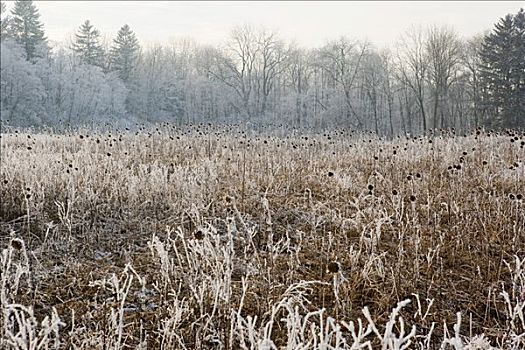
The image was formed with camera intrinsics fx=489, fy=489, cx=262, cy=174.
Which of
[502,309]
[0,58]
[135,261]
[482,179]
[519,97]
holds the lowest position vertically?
[502,309]

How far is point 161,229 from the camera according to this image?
495 cm

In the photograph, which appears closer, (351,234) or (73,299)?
(73,299)

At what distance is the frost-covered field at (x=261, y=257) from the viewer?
2490 mm

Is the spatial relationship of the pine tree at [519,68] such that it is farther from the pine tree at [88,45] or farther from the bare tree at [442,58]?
the pine tree at [88,45]

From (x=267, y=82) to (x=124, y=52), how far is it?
16.3 m

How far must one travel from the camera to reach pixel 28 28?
43.9 m

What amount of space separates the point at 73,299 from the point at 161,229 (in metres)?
1.59

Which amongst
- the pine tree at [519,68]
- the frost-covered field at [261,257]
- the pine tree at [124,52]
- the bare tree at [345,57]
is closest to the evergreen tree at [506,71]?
the pine tree at [519,68]

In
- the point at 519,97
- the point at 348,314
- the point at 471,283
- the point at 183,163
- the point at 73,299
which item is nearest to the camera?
the point at 348,314

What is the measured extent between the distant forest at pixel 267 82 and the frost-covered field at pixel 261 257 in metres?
25.6

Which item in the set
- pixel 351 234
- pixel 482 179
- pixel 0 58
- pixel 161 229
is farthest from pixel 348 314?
pixel 0 58

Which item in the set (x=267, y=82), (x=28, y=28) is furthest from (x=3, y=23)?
(x=267, y=82)

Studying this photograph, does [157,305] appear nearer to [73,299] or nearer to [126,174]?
[73,299]

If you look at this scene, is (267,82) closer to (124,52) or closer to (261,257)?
(124,52)
